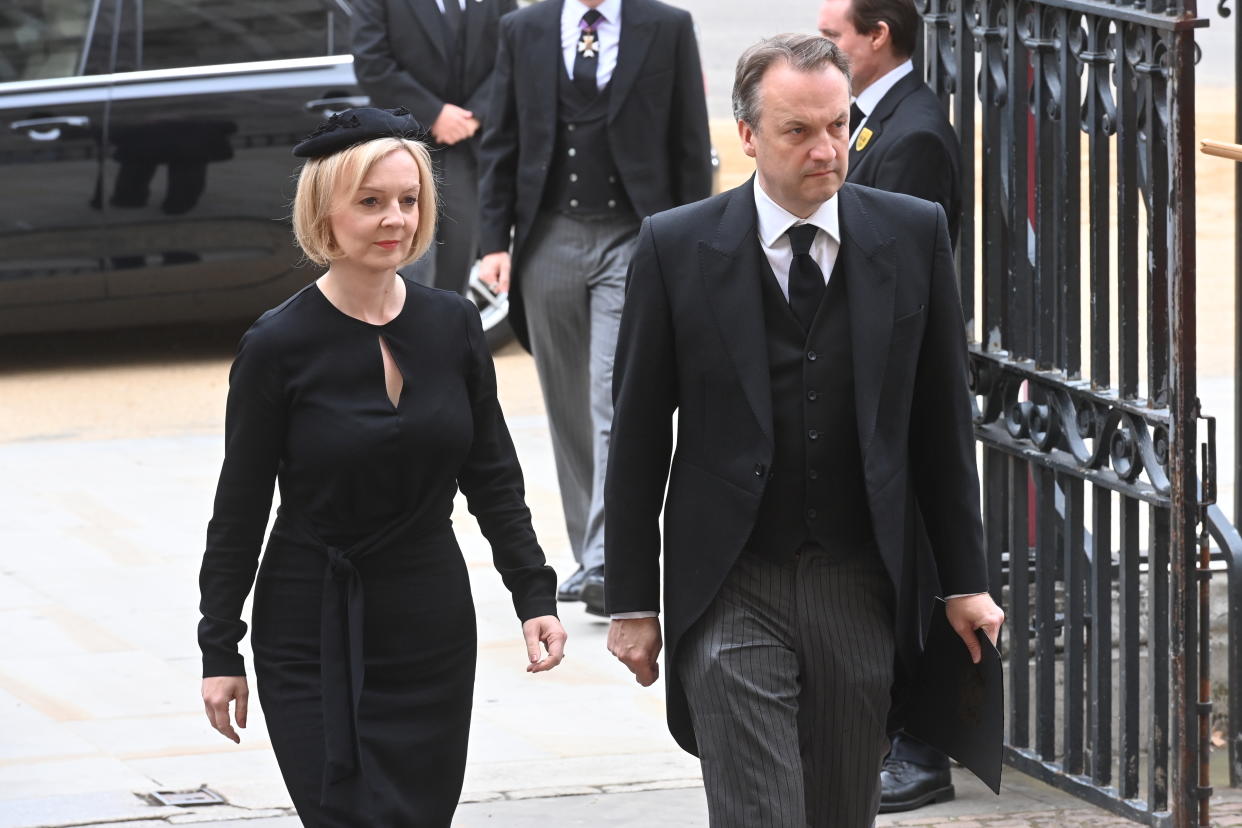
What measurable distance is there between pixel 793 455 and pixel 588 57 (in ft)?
11.0

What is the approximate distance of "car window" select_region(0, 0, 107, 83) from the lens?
10133mm

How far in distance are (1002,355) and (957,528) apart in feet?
4.77

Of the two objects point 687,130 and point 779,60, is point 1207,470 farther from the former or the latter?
point 687,130

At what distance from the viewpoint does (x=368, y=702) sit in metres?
3.77

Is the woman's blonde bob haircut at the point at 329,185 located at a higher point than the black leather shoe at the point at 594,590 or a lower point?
higher

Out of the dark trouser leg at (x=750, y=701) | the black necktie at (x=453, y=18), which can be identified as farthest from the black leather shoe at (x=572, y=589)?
the dark trouser leg at (x=750, y=701)

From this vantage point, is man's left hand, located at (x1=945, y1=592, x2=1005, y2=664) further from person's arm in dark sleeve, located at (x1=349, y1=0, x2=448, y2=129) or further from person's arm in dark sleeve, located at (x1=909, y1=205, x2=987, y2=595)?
person's arm in dark sleeve, located at (x1=349, y1=0, x2=448, y2=129)

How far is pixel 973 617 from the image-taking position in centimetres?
384

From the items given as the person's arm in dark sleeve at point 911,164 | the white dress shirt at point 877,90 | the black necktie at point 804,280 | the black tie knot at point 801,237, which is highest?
the white dress shirt at point 877,90

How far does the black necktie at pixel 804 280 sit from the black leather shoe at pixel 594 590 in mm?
3018

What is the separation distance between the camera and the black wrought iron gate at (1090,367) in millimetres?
4582

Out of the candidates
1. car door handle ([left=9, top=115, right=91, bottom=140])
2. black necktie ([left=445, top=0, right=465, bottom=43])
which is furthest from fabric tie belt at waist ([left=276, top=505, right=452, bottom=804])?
car door handle ([left=9, top=115, right=91, bottom=140])

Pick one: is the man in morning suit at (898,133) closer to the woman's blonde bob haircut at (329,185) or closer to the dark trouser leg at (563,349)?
the woman's blonde bob haircut at (329,185)

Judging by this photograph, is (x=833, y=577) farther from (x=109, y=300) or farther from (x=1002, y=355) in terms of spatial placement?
(x=109, y=300)
